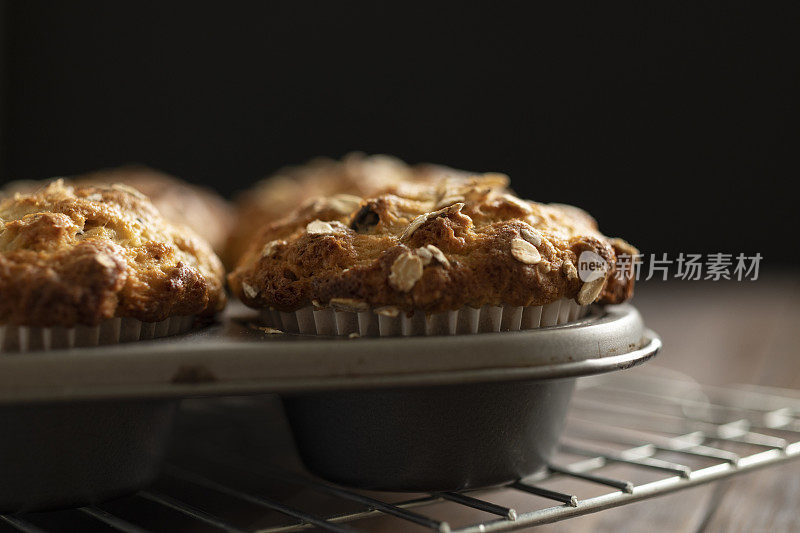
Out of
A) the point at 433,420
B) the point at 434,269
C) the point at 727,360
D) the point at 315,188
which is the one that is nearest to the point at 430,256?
the point at 434,269

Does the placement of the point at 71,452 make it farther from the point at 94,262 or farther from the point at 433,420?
the point at 433,420

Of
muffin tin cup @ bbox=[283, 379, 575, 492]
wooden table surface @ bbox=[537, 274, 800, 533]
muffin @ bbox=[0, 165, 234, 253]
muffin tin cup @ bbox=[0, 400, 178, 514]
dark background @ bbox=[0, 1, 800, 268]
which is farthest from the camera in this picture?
dark background @ bbox=[0, 1, 800, 268]

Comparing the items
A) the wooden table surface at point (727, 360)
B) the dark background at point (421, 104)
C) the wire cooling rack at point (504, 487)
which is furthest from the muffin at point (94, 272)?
the dark background at point (421, 104)

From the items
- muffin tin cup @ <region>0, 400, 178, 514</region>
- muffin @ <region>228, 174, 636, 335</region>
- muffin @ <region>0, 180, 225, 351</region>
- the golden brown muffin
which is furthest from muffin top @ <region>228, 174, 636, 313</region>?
the golden brown muffin

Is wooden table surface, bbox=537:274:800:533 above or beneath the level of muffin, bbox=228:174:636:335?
beneath

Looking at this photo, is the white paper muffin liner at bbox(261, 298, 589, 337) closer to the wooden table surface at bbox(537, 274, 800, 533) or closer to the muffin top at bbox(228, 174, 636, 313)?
the muffin top at bbox(228, 174, 636, 313)

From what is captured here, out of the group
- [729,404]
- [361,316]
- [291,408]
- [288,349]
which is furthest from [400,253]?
[729,404]

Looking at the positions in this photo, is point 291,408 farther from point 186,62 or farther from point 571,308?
point 186,62
